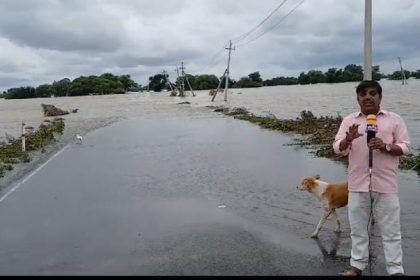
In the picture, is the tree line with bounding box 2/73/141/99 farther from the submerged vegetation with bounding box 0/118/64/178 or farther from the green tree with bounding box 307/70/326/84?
the submerged vegetation with bounding box 0/118/64/178

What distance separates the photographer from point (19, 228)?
8461 millimetres

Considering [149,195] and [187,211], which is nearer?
[187,211]

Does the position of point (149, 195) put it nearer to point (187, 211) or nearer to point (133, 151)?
point (187, 211)

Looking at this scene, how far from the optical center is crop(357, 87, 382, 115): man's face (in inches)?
197

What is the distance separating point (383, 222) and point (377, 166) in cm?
54

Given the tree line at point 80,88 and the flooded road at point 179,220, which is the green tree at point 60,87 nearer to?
the tree line at point 80,88

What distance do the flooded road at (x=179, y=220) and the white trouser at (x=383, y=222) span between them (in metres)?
0.69

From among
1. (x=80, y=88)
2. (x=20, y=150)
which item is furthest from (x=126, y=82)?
(x=20, y=150)

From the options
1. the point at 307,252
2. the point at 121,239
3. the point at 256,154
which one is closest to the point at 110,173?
the point at 256,154

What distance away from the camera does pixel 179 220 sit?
8703 millimetres

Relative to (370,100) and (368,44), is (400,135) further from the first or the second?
(368,44)

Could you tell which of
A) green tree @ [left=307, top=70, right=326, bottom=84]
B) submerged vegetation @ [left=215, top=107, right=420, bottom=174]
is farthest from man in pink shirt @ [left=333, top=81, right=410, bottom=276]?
green tree @ [left=307, top=70, right=326, bottom=84]

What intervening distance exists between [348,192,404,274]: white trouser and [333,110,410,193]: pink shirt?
10 cm

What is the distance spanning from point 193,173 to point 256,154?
12.8ft
